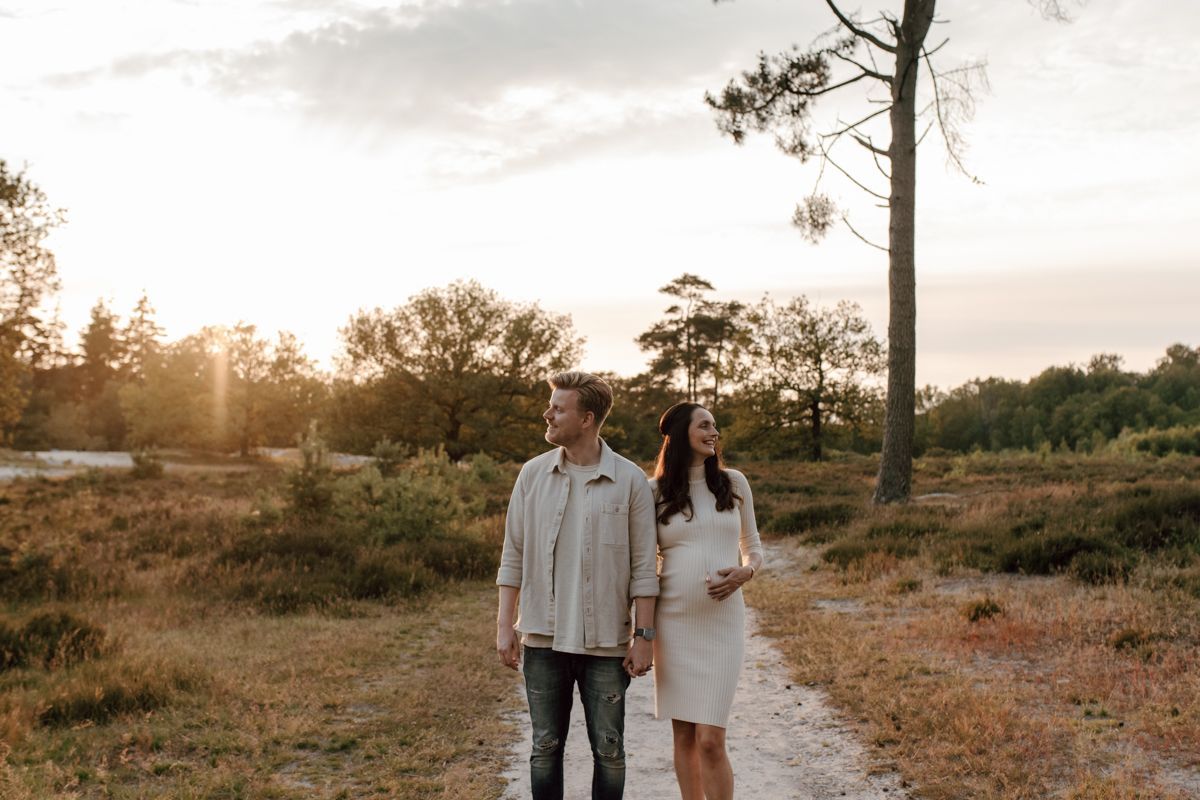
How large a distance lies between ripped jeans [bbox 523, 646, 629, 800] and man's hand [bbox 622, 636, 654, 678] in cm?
5

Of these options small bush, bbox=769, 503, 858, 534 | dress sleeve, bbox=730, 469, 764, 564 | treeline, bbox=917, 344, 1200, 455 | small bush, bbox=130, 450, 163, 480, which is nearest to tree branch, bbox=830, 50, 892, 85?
small bush, bbox=769, 503, 858, 534

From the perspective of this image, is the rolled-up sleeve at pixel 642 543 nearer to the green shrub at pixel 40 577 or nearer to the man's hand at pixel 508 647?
the man's hand at pixel 508 647

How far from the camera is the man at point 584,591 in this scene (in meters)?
3.72

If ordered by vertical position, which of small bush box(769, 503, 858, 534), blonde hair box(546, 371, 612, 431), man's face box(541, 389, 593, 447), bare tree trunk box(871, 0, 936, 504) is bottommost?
small bush box(769, 503, 858, 534)

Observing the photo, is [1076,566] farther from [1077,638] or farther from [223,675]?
[223,675]

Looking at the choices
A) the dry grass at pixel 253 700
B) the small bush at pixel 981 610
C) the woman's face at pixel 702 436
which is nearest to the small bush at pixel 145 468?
the dry grass at pixel 253 700

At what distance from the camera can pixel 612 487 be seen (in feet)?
12.4

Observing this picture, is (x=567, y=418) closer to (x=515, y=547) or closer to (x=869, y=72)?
(x=515, y=547)

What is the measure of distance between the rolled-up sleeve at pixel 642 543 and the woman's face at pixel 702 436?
0.42m

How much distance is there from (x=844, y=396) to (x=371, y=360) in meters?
20.5

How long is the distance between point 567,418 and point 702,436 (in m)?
0.74

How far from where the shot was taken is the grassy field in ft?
17.9

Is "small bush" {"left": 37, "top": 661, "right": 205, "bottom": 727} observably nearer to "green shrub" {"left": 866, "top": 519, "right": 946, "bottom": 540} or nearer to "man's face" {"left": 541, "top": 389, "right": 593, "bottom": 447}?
"man's face" {"left": 541, "top": 389, "right": 593, "bottom": 447}

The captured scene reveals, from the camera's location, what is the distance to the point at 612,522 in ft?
12.4
